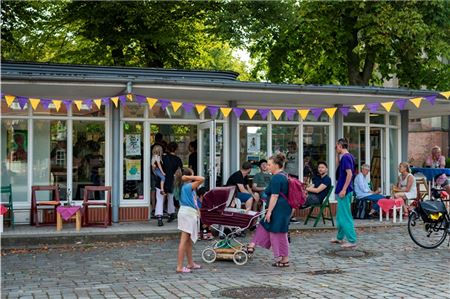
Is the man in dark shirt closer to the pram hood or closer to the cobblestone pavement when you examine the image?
the cobblestone pavement

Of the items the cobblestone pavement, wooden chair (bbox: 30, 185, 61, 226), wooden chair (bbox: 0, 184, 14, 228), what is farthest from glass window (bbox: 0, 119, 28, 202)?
the cobblestone pavement

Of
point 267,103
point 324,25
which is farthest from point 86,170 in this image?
point 324,25

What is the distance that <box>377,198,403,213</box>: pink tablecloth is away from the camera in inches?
527

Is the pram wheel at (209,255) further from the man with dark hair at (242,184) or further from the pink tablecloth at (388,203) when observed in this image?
the pink tablecloth at (388,203)

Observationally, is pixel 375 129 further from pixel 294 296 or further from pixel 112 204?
pixel 294 296

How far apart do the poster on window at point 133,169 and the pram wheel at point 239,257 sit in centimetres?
503

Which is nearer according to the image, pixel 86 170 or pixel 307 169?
pixel 86 170

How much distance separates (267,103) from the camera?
14227mm

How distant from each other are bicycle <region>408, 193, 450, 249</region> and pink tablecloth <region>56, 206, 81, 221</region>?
639 cm

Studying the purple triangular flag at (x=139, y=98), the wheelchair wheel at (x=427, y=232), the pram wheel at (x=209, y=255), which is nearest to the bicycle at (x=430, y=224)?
the wheelchair wheel at (x=427, y=232)

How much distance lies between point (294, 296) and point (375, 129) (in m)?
9.88

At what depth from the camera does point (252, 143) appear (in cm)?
1416

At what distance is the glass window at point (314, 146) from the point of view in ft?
47.8

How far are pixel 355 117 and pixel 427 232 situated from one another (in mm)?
5388
